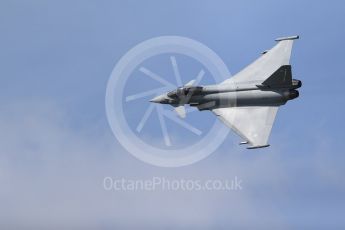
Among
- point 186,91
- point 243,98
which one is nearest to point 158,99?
point 186,91

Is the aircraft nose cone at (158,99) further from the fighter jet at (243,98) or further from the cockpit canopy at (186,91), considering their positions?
the cockpit canopy at (186,91)

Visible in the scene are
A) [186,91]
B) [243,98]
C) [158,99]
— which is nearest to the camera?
[243,98]

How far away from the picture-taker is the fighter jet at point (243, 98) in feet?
365

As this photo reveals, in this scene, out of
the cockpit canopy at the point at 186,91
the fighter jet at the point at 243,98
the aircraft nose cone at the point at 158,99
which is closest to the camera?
the fighter jet at the point at 243,98

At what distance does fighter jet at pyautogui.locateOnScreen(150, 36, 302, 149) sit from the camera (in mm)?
111250

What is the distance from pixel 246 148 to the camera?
103 m

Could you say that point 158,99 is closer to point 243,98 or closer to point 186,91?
point 186,91

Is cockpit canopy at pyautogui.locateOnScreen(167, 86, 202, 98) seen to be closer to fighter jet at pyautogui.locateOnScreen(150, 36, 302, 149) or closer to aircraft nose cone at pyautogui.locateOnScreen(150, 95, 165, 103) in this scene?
fighter jet at pyautogui.locateOnScreen(150, 36, 302, 149)

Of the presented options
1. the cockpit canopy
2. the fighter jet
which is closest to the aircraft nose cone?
the fighter jet

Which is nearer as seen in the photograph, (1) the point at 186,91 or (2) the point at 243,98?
(2) the point at 243,98

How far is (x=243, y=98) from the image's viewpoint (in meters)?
113

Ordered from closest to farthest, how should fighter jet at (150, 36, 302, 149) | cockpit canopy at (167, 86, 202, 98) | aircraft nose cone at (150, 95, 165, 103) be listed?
fighter jet at (150, 36, 302, 149) < cockpit canopy at (167, 86, 202, 98) < aircraft nose cone at (150, 95, 165, 103)

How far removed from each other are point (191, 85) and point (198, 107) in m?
4.41

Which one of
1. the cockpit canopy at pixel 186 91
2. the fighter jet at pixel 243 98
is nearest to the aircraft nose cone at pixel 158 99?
the fighter jet at pixel 243 98
